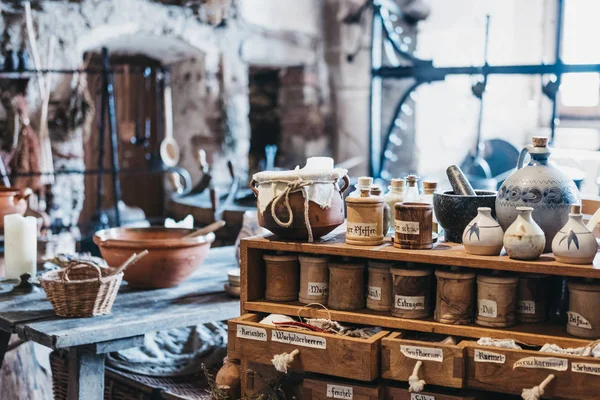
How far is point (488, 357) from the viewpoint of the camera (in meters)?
1.83

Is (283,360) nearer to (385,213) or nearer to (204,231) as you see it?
(385,213)

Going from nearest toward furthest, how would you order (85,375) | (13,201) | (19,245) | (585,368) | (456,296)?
(585,368), (456,296), (85,375), (19,245), (13,201)

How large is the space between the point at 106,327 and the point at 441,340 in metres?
0.96

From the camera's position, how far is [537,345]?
6.11 feet

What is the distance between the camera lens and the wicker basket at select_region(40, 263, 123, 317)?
2.51 metres

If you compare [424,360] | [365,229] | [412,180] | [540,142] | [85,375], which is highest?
[540,142]

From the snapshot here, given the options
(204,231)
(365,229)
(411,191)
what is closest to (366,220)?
(365,229)

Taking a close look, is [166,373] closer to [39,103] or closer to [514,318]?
[514,318]

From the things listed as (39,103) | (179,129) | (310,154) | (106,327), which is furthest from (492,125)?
(106,327)

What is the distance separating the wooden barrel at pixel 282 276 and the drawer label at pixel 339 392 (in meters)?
0.29

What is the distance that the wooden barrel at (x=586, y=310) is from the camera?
6.03 ft

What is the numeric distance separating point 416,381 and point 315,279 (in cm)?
39

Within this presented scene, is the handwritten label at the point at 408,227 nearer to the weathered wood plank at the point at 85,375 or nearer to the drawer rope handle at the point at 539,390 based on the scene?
the drawer rope handle at the point at 539,390

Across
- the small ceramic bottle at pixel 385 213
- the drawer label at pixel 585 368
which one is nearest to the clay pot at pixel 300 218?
the small ceramic bottle at pixel 385 213
